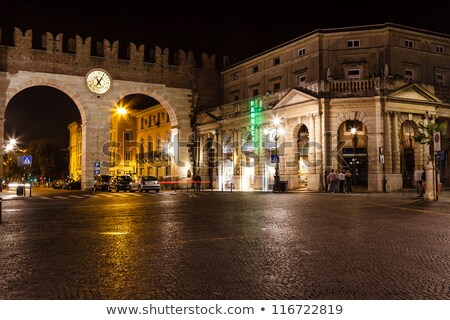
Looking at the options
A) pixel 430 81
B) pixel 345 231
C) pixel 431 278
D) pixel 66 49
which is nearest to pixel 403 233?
pixel 345 231

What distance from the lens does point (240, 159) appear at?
44562mm

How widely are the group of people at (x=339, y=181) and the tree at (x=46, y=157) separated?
60817mm

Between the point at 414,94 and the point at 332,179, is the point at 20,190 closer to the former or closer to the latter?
the point at 332,179

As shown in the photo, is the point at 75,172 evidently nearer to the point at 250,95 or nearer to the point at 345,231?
the point at 250,95

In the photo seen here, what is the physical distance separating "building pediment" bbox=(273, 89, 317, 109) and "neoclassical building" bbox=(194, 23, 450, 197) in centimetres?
9

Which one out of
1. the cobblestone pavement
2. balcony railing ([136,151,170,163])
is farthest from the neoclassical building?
the cobblestone pavement

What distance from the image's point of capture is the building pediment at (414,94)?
34.4m

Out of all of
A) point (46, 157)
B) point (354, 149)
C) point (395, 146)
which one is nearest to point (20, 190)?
point (354, 149)

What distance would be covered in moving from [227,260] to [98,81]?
41345 millimetres

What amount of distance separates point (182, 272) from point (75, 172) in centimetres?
8052

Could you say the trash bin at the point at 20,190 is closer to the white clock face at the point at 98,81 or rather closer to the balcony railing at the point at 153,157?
the white clock face at the point at 98,81

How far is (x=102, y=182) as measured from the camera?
1693 inches

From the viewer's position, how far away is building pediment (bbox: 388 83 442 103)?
34406mm

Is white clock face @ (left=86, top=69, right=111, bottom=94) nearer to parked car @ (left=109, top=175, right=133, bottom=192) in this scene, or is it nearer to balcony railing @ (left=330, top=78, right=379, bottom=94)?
parked car @ (left=109, top=175, right=133, bottom=192)
